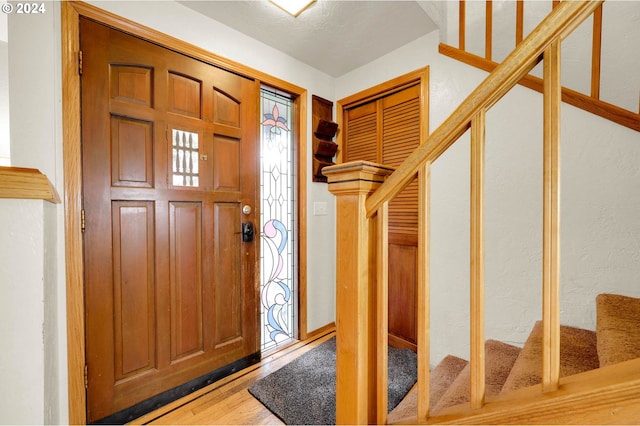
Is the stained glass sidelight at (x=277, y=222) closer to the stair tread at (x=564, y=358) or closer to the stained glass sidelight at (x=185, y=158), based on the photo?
the stained glass sidelight at (x=185, y=158)

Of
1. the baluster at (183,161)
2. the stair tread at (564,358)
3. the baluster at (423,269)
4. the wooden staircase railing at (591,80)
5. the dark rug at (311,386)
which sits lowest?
the dark rug at (311,386)

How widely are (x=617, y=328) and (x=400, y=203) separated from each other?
1.28 metres

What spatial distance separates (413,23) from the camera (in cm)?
177

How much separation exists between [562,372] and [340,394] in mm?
771

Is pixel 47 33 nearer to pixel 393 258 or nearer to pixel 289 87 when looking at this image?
pixel 289 87

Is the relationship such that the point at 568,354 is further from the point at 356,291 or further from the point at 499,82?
the point at 499,82

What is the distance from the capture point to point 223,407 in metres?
1.49

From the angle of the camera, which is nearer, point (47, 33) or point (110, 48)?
point (47, 33)

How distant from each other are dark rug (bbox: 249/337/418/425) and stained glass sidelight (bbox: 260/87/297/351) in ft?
1.10

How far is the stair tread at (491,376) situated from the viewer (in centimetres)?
107

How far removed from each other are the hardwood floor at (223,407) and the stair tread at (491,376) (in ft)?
2.80

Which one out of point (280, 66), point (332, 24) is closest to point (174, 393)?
point (280, 66)

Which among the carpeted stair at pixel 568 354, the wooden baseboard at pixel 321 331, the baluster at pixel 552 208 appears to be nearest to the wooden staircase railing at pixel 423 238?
the baluster at pixel 552 208

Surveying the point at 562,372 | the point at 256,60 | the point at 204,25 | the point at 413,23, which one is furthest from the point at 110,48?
the point at 562,372
